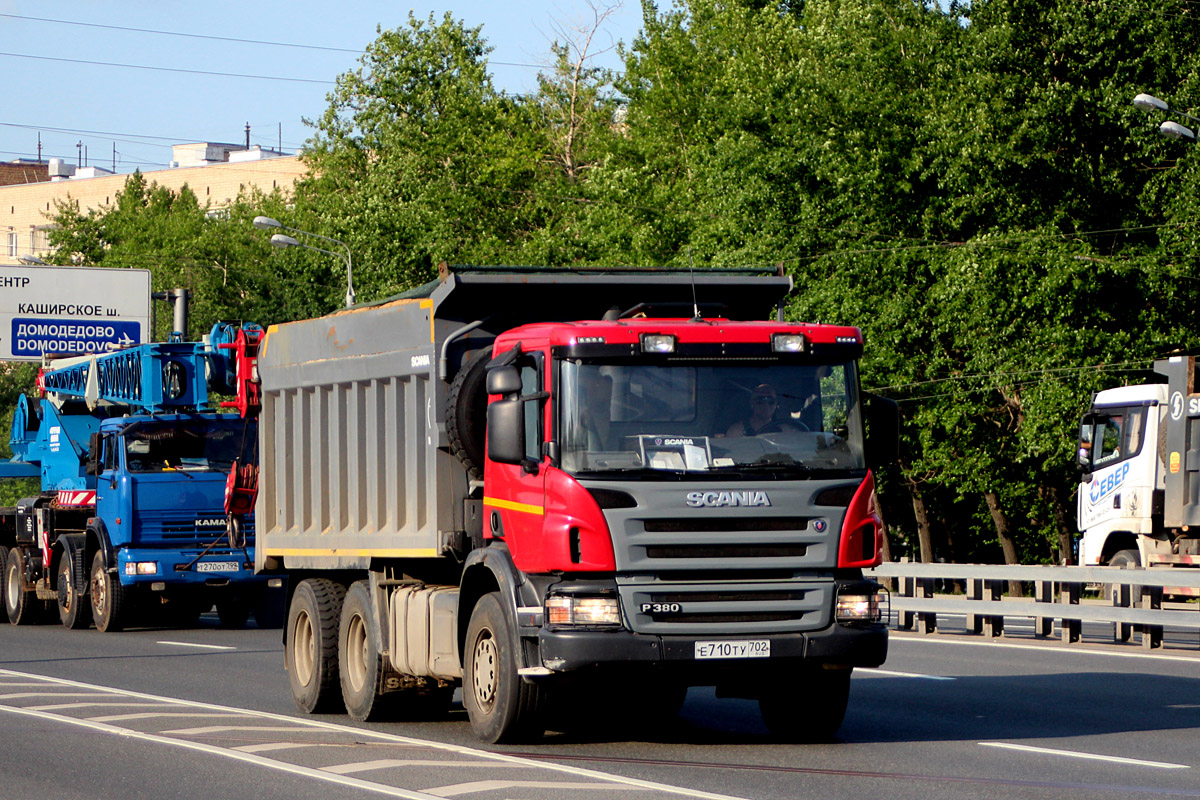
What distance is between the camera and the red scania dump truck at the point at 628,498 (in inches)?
397

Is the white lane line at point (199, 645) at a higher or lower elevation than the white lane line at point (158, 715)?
lower

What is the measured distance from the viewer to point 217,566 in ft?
78.4

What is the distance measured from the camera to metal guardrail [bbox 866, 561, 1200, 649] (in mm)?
18516

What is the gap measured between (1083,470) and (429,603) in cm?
1890

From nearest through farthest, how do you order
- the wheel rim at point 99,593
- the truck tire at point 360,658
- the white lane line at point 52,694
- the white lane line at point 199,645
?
the truck tire at point 360,658, the white lane line at point 52,694, the white lane line at point 199,645, the wheel rim at point 99,593

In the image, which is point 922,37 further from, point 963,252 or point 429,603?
point 429,603

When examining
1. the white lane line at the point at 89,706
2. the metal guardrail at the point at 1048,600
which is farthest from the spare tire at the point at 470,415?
the metal guardrail at the point at 1048,600

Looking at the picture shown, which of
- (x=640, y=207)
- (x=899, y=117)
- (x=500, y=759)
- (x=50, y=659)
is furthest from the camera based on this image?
(x=640, y=207)

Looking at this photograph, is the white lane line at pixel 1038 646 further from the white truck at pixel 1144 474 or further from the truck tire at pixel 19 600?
the truck tire at pixel 19 600

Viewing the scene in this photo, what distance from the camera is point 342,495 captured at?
43.1 feet

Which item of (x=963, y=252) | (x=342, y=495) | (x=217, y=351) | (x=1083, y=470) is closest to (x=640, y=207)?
(x=963, y=252)

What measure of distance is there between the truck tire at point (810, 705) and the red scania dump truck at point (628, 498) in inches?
0.6

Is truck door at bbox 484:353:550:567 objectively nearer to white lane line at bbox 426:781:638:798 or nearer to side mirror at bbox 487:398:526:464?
side mirror at bbox 487:398:526:464

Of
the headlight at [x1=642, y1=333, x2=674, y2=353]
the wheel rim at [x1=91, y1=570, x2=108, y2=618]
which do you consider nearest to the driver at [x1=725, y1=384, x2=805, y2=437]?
the headlight at [x1=642, y1=333, x2=674, y2=353]
